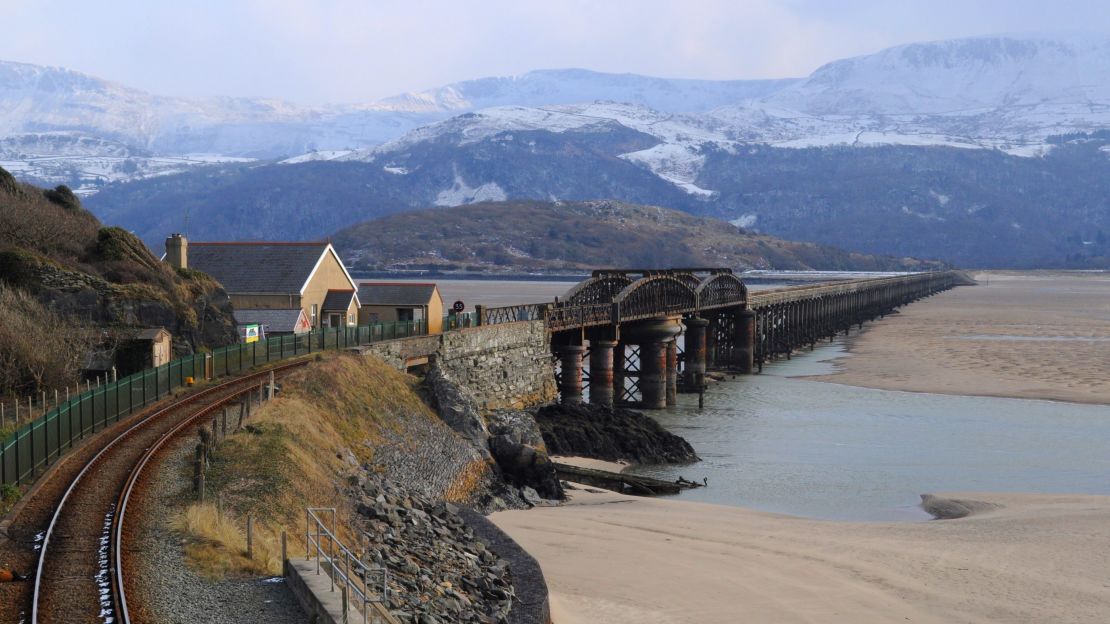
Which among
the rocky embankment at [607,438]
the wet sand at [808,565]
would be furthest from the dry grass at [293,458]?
the rocky embankment at [607,438]

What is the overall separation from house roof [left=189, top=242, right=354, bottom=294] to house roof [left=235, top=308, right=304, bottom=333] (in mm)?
1909

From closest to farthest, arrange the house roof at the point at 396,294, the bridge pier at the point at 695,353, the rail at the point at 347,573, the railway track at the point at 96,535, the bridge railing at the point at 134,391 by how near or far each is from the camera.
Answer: the railway track at the point at 96,535, the rail at the point at 347,573, the bridge railing at the point at 134,391, the house roof at the point at 396,294, the bridge pier at the point at 695,353

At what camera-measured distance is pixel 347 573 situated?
1928 cm

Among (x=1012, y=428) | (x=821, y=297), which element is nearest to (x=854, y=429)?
(x=1012, y=428)

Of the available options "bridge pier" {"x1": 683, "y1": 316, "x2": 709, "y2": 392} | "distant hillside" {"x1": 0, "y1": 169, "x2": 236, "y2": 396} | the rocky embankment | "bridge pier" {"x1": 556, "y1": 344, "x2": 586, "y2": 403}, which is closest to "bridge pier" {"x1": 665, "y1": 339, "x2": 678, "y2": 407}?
"bridge pier" {"x1": 683, "y1": 316, "x2": 709, "y2": 392}

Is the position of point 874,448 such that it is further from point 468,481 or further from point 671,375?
point 468,481

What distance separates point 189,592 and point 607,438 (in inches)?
1220

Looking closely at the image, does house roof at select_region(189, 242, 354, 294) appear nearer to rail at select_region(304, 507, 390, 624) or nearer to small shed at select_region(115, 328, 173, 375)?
small shed at select_region(115, 328, 173, 375)

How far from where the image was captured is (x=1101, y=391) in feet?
239

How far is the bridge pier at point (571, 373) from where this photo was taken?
59.2 m

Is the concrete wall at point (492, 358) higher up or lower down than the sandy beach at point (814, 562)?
higher up

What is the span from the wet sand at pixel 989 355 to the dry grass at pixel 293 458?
153 ft

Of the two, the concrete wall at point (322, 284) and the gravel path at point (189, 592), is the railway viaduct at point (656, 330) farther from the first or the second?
the gravel path at point (189, 592)

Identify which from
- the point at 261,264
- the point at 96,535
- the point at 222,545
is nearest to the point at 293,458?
the point at 222,545
